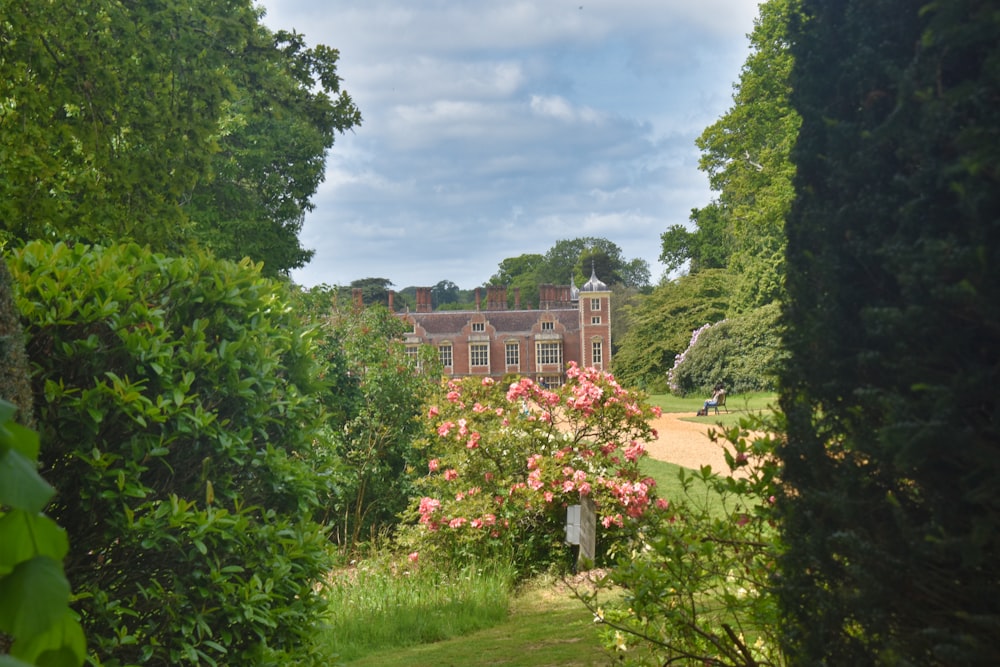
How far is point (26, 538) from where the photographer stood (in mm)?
858

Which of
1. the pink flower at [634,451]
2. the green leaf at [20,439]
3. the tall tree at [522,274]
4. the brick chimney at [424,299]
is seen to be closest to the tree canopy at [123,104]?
the pink flower at [634,451]

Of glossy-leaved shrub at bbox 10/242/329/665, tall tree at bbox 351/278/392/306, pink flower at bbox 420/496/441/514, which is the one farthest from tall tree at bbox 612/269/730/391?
tall tree at bbox 351/278/392/306

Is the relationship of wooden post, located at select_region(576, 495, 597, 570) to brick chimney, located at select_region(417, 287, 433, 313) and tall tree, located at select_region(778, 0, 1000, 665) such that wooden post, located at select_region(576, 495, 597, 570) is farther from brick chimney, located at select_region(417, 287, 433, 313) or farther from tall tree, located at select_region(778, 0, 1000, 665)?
brick chimney, located at select_region(417, 287, 433, 313)

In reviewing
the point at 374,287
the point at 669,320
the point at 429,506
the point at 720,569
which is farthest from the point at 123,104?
the point at 374,287

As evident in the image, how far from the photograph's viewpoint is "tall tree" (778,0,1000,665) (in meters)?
2.21

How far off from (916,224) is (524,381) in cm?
750

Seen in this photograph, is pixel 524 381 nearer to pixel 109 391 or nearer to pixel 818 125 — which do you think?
pixel 109 391

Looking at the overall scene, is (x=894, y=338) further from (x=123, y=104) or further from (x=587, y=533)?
(x=123, y=104)

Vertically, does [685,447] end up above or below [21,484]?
below

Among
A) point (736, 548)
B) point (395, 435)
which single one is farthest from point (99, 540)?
point (395, 435)

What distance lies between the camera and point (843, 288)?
2.62 metres

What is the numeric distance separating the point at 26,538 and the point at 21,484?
7 cm

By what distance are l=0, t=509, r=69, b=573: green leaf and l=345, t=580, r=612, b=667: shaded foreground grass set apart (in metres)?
5.45

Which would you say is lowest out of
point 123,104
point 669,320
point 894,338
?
point 894,338
